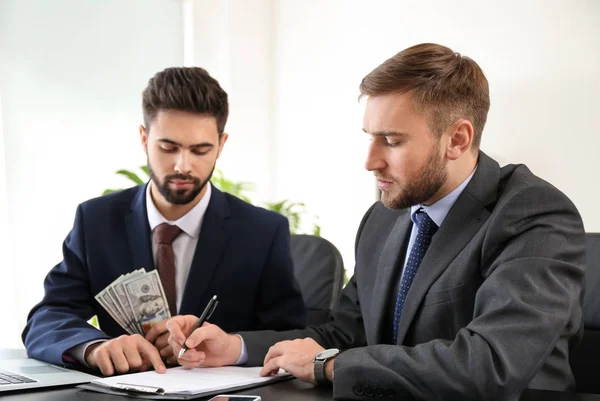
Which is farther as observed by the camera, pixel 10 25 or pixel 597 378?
pixel 10 25

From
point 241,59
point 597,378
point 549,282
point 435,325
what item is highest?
point 241,59

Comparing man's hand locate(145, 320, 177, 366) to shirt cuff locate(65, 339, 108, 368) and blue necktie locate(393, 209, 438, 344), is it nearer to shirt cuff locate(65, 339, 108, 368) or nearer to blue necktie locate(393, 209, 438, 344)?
shirt cuff locate(65, 339, 108, 368)

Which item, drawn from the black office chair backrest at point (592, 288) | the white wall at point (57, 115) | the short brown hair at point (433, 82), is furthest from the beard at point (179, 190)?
the white wall at point (57, 115)

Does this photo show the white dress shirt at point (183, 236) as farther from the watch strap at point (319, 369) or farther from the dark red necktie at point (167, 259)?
the watch strap at point (319, 369)

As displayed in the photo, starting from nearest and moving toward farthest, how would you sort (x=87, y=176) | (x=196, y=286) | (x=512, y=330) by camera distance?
(x=512, y=330) → (x=196, y=286) → (x=87, y=176)

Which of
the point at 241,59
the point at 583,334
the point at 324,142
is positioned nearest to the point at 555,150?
the point at 324,142

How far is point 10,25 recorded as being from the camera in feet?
14.7

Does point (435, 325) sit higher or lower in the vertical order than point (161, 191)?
lower

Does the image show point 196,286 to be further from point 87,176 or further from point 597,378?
point 87,176

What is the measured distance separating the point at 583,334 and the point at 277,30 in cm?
465

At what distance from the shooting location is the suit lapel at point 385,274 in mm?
1913

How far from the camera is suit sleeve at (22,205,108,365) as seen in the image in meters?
1.96

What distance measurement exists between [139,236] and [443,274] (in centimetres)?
99

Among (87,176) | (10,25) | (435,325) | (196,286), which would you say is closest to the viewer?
(435,325)
